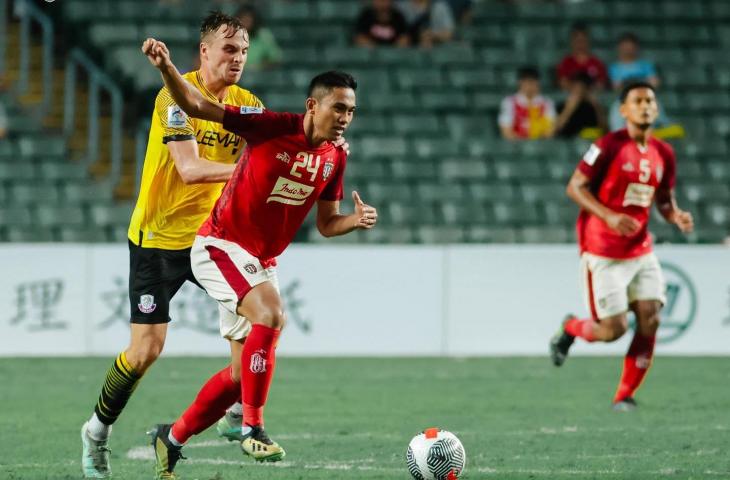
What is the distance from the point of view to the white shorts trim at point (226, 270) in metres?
5.80

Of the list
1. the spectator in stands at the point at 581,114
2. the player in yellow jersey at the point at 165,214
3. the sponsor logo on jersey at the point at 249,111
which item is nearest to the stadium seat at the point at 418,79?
the spectator in stands at the point at 581,114

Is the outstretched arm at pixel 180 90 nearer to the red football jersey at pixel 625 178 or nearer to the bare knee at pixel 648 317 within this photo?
the red football jersey at pixel 625 178

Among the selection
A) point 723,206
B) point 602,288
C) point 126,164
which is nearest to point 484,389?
point 602,288

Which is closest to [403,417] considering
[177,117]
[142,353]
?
[142,353]

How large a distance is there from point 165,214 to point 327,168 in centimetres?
89

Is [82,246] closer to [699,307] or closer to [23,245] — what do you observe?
[23,245]

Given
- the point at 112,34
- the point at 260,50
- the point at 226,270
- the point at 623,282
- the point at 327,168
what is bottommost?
the point at 623,282

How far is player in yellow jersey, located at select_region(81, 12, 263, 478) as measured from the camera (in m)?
6.18

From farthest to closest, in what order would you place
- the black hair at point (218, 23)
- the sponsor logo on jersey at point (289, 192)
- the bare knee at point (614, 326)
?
the bare knee at point (614, 326), the black hair at point (218, 23), the sponsor logo on jersey at point (289, 192)

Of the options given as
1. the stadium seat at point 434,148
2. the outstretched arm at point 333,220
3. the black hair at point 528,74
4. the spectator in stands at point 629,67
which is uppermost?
the spectator in stands at point 629,67

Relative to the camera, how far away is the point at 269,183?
5883 mm

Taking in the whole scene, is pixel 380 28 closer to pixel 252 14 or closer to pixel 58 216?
pixel 252 14

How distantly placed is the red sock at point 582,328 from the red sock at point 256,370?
4128 millimetres

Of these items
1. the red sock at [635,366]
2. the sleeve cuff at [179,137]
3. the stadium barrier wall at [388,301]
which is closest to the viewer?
the sleeve cuff at [179,137]
